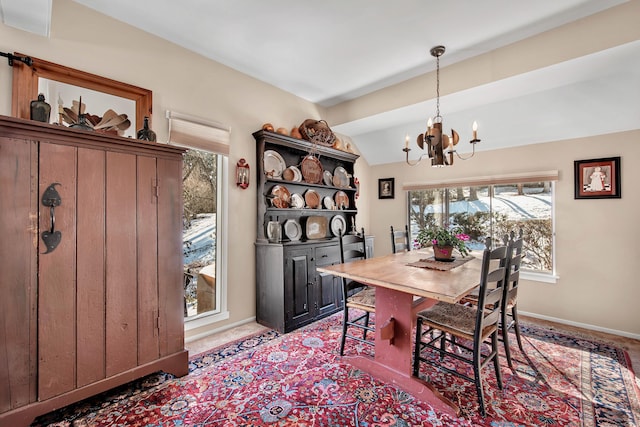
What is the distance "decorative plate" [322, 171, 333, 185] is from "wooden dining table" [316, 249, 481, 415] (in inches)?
74.8

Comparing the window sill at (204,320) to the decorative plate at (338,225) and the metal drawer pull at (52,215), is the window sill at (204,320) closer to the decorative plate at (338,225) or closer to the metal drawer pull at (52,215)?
the metal drawer pull at (52,215)

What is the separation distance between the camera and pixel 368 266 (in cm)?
228

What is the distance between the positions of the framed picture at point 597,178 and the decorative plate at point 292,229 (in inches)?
126

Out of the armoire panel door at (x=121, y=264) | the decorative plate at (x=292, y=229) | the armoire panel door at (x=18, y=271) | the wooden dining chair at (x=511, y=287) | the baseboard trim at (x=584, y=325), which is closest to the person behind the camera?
the armoire panel door at (x=18, y=271)

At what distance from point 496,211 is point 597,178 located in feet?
3.40

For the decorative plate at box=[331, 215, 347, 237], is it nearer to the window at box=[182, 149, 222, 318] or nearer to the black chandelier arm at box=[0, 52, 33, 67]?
the window at box=[182, 149, 222, 318]

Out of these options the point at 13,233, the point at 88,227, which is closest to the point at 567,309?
the point at 88,227

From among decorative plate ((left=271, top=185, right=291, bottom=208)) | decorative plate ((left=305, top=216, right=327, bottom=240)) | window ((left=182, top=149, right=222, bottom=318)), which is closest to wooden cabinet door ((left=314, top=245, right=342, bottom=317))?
decorative plate ((left=305, top=216, right=327, bottom=240))

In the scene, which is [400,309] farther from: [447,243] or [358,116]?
[358,116]

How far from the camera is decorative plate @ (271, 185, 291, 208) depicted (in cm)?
330

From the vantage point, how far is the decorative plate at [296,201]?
3.50 metres

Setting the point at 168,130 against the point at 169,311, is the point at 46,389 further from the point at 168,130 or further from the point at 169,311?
the point at 168,130

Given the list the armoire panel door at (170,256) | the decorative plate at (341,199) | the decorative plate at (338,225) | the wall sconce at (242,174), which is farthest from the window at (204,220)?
the decorative plate at (341,199)

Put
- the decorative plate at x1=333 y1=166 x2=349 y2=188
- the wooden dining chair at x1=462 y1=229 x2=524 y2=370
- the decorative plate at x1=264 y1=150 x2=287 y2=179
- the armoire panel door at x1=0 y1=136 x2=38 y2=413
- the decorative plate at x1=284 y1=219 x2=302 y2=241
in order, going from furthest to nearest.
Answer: the decorative plate at x1=333 y1=166 x2=349 y2=188 < the decorative plate at x1=284 y1=219 x2=302 y2=241 < the decorative plate at x1=264 y1=150 x2=287 y2=179 < the wooden dining chair at x1=462 y1=229 x2=524 y2=370 < the armoire panel door at x1=0 y1=136 x2=38 y2=413
